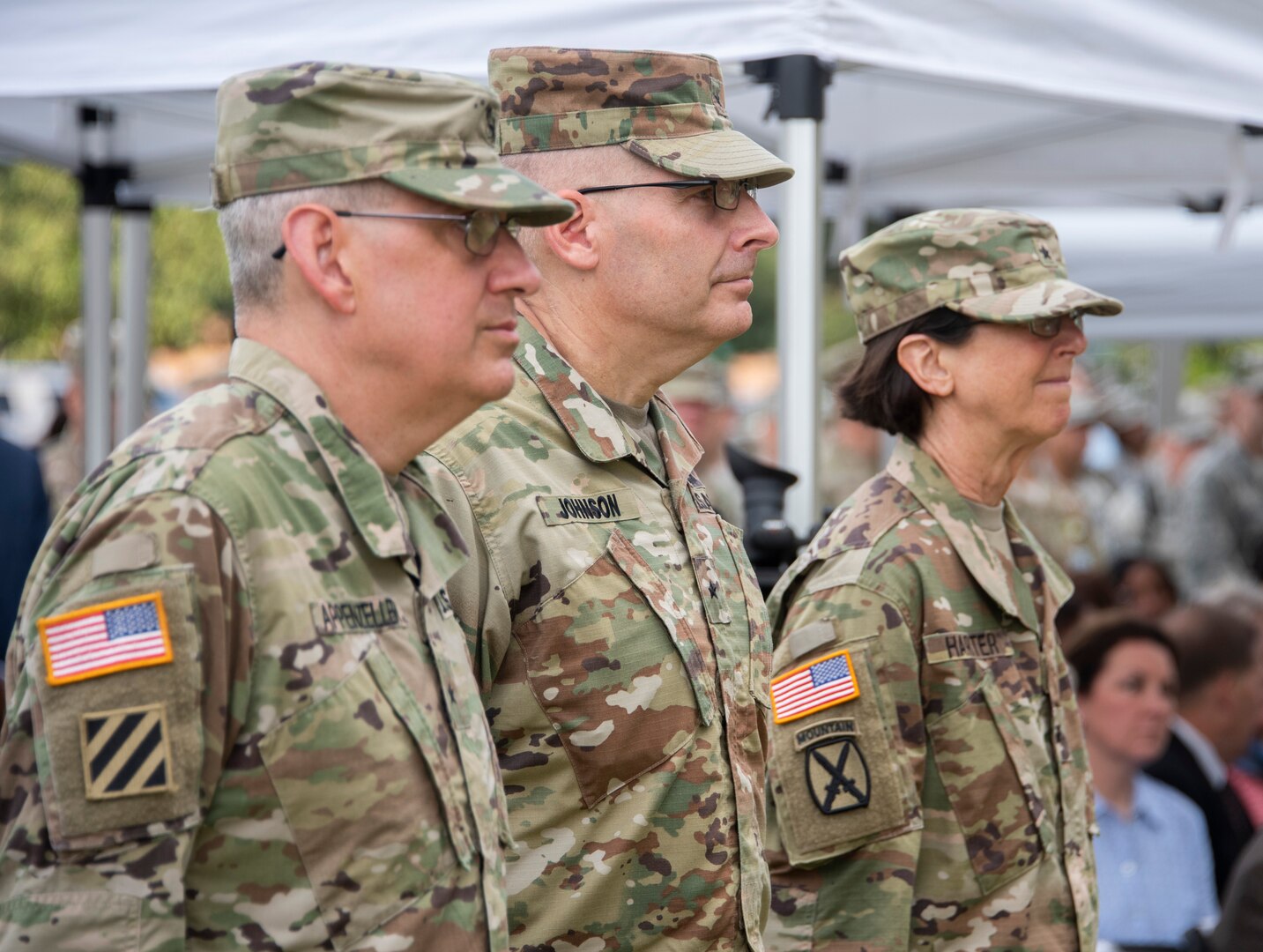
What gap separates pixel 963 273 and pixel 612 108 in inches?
31.2

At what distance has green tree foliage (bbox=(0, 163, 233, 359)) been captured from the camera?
21.5m

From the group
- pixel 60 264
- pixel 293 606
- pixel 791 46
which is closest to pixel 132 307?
pixel 791 46

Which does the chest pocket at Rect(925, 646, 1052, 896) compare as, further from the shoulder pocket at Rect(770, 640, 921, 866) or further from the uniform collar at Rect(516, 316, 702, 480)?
the uniform collar at Rect(516, 316, 702, 480)

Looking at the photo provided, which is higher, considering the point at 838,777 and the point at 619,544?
the point at 619,544

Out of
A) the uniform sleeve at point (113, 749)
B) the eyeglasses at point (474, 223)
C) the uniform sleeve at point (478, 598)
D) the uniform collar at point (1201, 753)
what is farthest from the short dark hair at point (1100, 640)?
the uniform sleeve at point (113, 749)

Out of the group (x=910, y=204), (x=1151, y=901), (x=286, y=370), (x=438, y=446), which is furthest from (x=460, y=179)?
(x=910, y=204)

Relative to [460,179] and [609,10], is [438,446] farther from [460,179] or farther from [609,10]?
[609,10]

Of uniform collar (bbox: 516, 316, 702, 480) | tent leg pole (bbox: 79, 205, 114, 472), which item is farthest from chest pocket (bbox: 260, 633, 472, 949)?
tent leg pole (bbox: 79, 205, 114, 472)

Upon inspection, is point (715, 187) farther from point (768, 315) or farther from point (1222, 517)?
point (768, 315)

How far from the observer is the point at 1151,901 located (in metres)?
4.26

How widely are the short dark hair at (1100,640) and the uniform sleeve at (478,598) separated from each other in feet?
9.10

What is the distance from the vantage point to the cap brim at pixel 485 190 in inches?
59.6

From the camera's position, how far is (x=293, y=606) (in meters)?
1.45

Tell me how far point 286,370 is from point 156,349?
75.6ft
